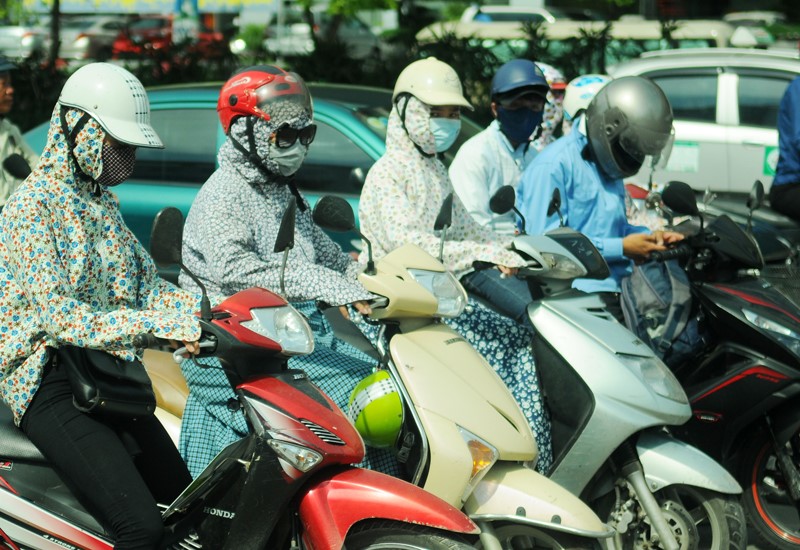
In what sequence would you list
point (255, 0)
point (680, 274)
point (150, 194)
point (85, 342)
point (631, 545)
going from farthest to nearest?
1. point (255, 0)
2. point (150, 194)
3. point (680, 274)
4. point (631, 545)
5. point (85, 342)

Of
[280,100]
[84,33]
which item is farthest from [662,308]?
[84,33]

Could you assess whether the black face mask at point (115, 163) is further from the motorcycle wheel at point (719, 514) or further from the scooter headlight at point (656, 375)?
the motorcycle wheel at point (719, 514)

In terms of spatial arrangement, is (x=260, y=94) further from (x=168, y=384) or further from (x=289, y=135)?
(x=168, y=384)

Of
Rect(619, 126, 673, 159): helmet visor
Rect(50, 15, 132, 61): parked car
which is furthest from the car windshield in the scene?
Rect(619, 126, 673, 159): helmet visor

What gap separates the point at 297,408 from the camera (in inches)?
127

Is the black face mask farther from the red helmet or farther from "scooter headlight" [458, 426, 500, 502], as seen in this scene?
"scooter headlight" [458, 426, 500, 502]

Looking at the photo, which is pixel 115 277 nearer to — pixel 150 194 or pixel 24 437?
pixel 24 437

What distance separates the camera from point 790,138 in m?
7.12

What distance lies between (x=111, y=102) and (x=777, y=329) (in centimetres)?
266

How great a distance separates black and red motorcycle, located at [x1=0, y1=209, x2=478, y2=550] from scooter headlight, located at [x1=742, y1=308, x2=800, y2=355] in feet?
6.23

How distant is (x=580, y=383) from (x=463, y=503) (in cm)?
73

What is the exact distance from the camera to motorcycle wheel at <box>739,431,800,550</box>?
189 inches

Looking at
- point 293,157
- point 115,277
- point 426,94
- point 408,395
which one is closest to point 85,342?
point 115,277

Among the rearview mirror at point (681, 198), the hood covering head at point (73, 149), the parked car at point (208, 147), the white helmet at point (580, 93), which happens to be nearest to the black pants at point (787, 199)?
the white helmet at point (580, 93)
